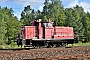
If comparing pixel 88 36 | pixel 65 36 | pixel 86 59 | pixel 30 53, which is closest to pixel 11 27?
pixel 88 36

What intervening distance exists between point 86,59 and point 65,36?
49.3 feet

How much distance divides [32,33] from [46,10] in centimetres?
6630

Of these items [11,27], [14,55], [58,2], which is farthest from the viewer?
[58,2]

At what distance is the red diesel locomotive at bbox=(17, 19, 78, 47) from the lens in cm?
2319

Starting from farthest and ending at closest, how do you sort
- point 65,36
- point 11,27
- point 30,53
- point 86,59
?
1. point 11,27
2. point 65,36
3. point 30,53
4. point 86,59

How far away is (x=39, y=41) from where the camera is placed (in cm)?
2334

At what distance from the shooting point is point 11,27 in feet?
183

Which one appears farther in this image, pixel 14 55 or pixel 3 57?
pixel 14 55

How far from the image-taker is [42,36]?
24.3 meters

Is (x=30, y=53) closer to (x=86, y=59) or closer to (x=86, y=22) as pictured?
(x=86, y=59)

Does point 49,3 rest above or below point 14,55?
above

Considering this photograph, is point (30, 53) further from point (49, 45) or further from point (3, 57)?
point (49, 45)

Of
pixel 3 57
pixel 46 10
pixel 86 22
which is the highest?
pixel 46 10

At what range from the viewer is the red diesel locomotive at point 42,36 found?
76.1 ft
